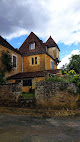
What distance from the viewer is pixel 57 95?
26.3 ft

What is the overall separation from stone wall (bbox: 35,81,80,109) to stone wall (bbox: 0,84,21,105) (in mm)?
1585

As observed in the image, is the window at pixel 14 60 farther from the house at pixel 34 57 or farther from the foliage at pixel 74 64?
the foliage at pixel 74 64

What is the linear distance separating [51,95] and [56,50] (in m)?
16.2

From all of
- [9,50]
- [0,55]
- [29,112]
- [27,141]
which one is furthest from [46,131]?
[9,50]

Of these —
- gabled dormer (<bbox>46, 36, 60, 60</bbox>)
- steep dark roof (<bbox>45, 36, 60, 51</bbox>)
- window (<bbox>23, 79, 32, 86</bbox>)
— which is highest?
steep dark roof (<bbox>45, 36, 60, 51</bbox>)

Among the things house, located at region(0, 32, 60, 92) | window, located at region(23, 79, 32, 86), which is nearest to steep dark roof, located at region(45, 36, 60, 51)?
house, located at region(0, 32, 60, 92)

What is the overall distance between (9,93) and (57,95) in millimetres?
3594

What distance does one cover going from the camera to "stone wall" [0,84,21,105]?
861cm

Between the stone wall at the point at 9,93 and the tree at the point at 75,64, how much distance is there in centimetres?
1695

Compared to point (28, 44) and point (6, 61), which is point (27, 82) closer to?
point (6, 61)

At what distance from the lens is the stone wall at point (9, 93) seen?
339 inches

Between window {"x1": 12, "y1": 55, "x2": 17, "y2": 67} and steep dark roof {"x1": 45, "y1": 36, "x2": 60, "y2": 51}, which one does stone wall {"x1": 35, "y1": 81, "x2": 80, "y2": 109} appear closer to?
window {"x1": 12, "y1": 55, "x2": 17, "y2": 67}

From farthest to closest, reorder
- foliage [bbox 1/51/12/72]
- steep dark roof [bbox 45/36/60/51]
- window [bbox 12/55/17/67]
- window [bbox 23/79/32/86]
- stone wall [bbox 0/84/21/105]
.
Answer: steep dark roof [bbox 45/36/60/51], window [bbox 12/55/17/67], window [bbox 23/79/32/86], foliage [bbox 1/51/12/72], stone wall [bbox 0/84/21/105]

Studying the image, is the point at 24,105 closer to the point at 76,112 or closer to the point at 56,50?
the point at 76,112
